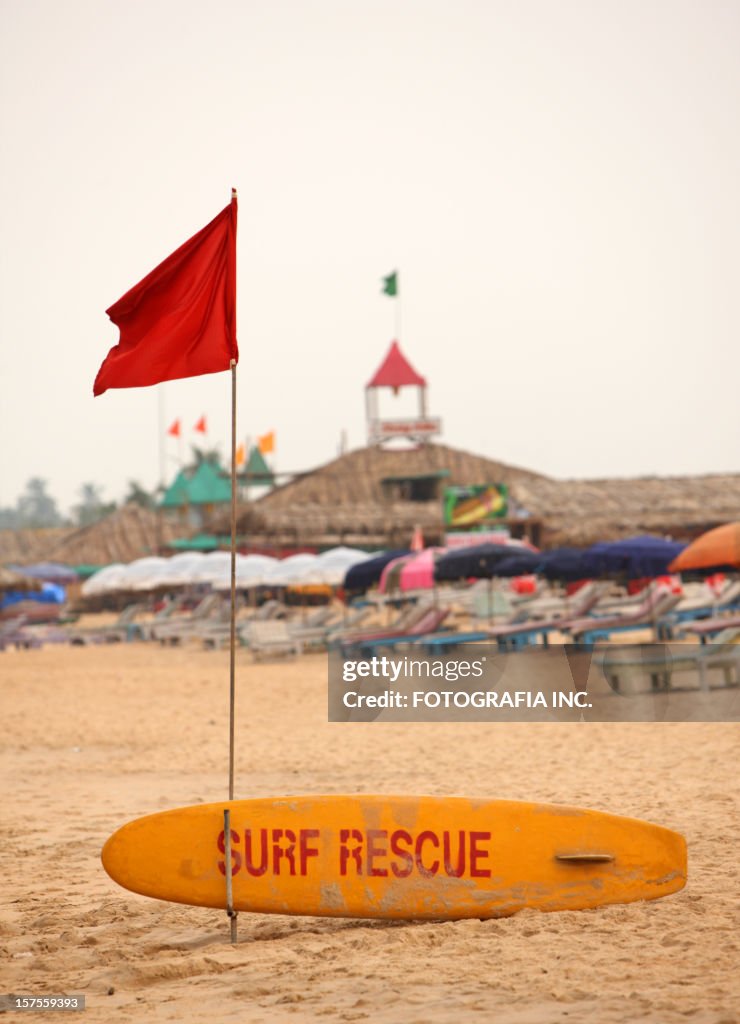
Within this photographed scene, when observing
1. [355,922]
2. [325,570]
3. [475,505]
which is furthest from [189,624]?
[355,922]

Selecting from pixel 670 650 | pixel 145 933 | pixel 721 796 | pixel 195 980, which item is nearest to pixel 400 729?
pixel 670 650

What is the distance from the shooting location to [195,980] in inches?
188

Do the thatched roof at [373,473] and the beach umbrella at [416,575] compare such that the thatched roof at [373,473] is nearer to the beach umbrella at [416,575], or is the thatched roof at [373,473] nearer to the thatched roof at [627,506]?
the thatched roof at [627,506]

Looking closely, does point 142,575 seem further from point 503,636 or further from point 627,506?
point 627,506

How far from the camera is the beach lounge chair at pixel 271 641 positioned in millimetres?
21562

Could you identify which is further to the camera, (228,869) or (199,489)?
(199,489)

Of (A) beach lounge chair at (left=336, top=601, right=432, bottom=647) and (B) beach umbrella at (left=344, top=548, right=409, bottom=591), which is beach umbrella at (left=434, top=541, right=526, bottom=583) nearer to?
(A) beach lounge chair at (left=336, top=601, right=432, bottom=647)

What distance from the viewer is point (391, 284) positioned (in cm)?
5541

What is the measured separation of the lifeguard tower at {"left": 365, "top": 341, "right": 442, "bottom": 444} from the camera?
5119 centimetres

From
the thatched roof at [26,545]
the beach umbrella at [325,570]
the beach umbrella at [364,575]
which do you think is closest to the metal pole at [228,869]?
the beach umbrella at [364,575]

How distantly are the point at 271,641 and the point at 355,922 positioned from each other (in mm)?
16169

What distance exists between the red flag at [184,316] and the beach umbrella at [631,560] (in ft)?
42.6

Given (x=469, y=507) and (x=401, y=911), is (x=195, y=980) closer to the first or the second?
(x=401, y=911)

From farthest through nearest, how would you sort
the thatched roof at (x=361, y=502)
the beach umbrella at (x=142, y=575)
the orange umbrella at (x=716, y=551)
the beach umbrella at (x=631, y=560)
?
the thatched roof at (x=361, y=502) → the beach umbrella at (x=142, y=575) → the beach umbrella at (x=631, y=560) → the orange umbrella at (x=716, y=551)
